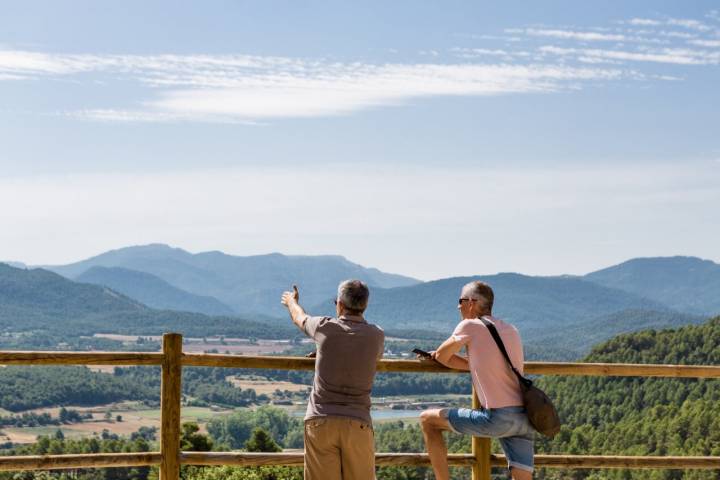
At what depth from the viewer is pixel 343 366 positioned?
20.3 ft

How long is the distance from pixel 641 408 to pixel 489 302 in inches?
3018

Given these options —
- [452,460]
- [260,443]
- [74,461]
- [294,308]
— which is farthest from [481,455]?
[260,443]

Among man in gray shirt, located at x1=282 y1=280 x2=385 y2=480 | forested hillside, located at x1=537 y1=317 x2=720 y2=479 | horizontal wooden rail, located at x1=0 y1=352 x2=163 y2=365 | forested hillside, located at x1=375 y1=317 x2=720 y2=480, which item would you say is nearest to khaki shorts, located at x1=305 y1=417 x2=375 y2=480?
man in gray shirt, located at x1=282 y1=280 x2=385 y2=480

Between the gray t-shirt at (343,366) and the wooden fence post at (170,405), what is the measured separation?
1192mm

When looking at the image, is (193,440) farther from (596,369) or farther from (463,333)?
(463,333)

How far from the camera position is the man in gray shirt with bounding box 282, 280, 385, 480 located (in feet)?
20.4

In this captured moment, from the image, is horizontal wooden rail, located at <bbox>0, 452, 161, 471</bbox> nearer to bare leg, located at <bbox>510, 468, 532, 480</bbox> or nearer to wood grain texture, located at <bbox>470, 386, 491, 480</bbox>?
wood grain texture, located at <bbox>470, 386, 491, 480</bbox>

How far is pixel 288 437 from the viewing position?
98625 mm

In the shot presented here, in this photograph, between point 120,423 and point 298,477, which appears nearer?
point 298,477

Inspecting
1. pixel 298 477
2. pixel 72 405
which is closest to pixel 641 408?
pixel 298 477

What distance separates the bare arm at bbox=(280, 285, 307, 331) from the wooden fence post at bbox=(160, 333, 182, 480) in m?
0.79

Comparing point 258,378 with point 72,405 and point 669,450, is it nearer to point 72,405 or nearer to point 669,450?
point 72,405

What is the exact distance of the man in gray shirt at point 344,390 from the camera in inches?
244

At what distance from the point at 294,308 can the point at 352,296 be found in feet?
1.98
